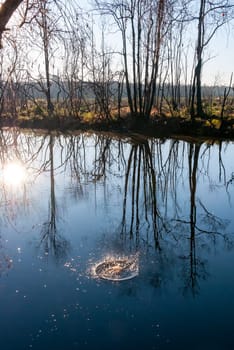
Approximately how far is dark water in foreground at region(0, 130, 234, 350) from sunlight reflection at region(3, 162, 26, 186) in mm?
23

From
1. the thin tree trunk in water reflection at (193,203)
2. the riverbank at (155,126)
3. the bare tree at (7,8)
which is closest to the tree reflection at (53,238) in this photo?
the thin tree trunk in water reflection at (193,203)

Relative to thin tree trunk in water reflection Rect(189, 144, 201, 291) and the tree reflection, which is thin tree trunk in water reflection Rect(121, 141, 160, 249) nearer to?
thin tree trunk in water reflection Rect(189, 144, 201, 291)

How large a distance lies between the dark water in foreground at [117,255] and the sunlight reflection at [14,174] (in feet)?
0.08

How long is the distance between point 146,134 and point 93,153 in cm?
363

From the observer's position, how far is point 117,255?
425 cm

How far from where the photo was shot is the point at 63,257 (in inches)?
165

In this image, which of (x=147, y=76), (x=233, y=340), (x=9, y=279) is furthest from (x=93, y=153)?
(x=233, y=340)

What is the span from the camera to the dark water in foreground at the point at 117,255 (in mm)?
2945

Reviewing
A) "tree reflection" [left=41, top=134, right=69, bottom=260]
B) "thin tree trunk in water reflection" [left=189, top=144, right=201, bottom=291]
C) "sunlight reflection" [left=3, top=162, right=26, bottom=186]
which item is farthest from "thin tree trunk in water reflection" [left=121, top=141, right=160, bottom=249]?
"sunlight reflection" [left=3, top=162, right=26, bottom=186]

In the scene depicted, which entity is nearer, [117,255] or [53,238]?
[117,255]

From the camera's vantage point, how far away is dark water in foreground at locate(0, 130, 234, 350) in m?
2.95

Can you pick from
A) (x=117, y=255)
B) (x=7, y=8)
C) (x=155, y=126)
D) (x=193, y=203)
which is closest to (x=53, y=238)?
(x=117, y=255)

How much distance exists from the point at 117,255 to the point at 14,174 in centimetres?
474

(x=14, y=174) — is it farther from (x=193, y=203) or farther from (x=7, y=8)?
(x=7, y=8)
